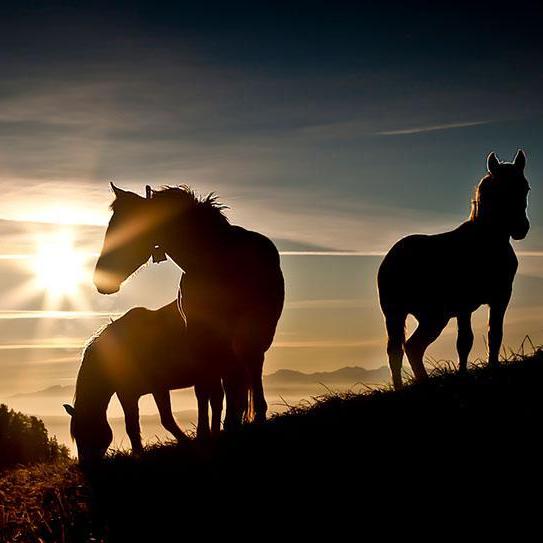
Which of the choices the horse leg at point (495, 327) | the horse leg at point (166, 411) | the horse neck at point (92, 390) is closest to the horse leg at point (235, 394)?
the horse leg at point (166, 411)

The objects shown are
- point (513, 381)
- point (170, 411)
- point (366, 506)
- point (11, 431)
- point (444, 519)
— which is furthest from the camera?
point (11, 431)

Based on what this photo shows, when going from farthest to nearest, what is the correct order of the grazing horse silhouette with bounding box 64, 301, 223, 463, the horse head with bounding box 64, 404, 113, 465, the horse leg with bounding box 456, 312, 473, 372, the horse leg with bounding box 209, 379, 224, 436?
1. the grazing horse silhouette with bounding box 64, 301, 223, 463
2. the horse head with bounding box 64, 404, 113, 465
3. the horse leg with bounding box 456, 312, 473, 372
4. the horse leg with bounding box 209, 379, 224, 436

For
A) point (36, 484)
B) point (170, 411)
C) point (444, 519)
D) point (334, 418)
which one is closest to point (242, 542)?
point (444, 519)

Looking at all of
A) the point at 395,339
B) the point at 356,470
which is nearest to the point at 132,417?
the point at 395,339

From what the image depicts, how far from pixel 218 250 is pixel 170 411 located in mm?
4594

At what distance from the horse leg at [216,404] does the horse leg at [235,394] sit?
0.38 ft

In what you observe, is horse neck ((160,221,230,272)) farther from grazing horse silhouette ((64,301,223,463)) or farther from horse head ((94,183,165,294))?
grazing horse silhouette ((64,301,223,463))

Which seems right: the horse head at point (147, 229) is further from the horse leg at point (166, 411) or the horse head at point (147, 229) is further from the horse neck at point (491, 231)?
the horse neck at point (491, 231)

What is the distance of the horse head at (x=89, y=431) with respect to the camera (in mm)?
15609

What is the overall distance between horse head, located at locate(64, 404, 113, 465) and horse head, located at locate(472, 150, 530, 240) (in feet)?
25.4

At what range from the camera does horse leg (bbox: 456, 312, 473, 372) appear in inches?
508

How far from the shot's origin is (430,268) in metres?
13.7

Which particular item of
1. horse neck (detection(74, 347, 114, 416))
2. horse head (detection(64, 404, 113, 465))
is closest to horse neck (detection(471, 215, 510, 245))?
horse neck (detection(74, 347, 114, 416))

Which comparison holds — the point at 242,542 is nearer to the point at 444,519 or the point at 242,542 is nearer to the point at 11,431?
the point at 444,519
